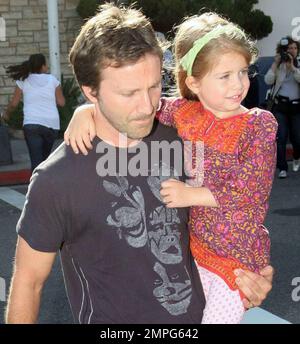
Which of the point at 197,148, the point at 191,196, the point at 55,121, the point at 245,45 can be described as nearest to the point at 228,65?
the point at 245,45

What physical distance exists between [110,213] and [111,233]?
60 millimetres

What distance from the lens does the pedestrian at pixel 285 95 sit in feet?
36.3

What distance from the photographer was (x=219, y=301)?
2.56 meters

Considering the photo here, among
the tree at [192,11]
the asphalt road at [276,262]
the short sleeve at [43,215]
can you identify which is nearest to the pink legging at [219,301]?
the short sleeve at [43,215]

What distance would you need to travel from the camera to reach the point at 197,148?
2.67 meters

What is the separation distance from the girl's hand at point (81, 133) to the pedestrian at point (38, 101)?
7065 millimetres

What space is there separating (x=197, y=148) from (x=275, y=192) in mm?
7681

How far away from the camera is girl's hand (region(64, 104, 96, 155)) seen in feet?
8.04

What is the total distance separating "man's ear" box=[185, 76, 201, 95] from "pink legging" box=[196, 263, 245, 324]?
0.61 meters

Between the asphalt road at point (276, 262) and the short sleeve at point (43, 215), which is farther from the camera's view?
the asphalt road at point (276, 262)

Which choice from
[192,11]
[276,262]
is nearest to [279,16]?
[192,11]

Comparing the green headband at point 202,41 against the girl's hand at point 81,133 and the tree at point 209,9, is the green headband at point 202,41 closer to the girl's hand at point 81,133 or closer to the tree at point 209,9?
the girl's hand at point 81,133

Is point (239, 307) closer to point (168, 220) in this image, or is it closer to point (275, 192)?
point (168, 220)

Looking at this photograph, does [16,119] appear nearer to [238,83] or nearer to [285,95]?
[285,95]
